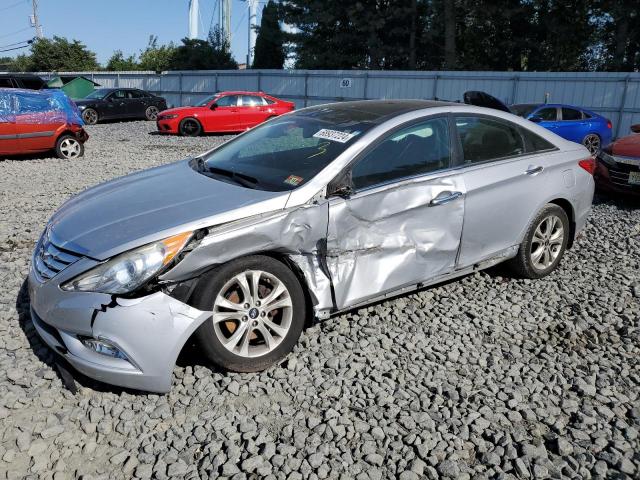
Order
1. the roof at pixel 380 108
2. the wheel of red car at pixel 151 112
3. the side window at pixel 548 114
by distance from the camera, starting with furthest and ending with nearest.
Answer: the wheel of red car at pixel 151 112 < the side window at pixel 548 114 < the roof at pixel 380 108

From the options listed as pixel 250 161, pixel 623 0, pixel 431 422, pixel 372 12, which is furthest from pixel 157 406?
pixel 372 12

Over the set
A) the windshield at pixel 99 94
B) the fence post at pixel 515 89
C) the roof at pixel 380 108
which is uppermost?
the fence post at pixel 515 89

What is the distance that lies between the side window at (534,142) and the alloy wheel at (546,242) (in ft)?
1.90

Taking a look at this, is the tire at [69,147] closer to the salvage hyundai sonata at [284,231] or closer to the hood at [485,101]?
the salvage hyundai sonata at [284,231]

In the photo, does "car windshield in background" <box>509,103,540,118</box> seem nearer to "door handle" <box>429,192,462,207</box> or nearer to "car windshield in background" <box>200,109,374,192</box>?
"car windshield in background" <box>200,109,374,192</box>

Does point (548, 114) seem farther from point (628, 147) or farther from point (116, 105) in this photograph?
point (116, 105)

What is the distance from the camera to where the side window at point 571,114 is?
1305 cm

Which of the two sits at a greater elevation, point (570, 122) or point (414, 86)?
point (414, 86)

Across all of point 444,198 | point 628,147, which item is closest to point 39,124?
point 444,198

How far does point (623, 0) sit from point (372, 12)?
1190 cm

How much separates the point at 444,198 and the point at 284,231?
1266mm

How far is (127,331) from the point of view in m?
2.71

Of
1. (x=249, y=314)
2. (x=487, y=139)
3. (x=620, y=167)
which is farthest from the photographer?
(x=620, y=167)

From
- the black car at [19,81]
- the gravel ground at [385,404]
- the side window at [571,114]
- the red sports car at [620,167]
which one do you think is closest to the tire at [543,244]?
the gravel ground at [385,404]
